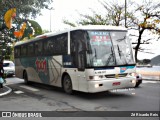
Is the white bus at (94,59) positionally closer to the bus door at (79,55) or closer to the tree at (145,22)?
the bus door at (79,55)

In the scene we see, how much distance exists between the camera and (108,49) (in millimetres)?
10195

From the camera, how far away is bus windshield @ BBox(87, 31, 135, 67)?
9898 mm

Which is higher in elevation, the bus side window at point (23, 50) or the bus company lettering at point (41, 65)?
the bus side window at point (23, 50)

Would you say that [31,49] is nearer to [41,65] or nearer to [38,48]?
[38,48]

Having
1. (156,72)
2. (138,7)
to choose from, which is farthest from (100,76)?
(138,7)

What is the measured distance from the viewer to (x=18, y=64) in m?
18.7

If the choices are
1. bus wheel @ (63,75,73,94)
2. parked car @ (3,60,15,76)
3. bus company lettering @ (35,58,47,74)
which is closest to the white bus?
bus wheel @ (63,75,73,94)

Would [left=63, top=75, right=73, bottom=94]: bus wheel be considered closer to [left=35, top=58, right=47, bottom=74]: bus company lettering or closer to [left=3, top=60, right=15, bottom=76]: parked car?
[left=35, top=58, right=47, bottom=74]: bus company lettering

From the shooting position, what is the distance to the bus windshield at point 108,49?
9898mm

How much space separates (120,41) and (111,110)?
3685 mm

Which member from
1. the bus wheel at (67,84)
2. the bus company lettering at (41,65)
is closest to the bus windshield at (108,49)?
the bus wheel at (67,84)

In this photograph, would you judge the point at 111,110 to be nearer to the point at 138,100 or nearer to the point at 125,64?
the point at 138,100

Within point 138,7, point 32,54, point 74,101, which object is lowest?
point 74,101

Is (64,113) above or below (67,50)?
below
